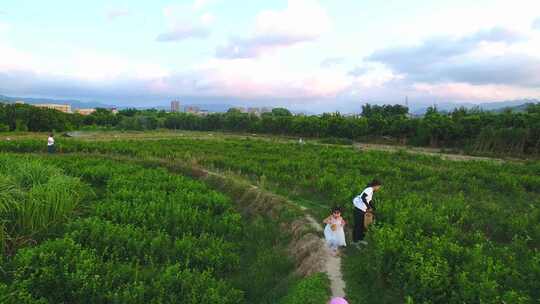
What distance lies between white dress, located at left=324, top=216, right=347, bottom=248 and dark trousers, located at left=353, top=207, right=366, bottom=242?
0.41 meters

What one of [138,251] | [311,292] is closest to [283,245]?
[311,292]

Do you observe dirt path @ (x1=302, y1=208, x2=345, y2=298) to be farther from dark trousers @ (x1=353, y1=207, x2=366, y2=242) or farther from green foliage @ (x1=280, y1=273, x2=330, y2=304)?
dark trousers @ (x1=353, y1=207, x2=366, y2=242)

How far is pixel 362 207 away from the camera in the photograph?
7797 mm

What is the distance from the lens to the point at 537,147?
32656mm

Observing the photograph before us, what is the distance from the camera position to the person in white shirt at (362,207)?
7.73 meters

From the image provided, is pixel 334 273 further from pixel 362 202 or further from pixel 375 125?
pixel 375 125

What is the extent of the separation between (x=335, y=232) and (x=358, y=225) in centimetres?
64

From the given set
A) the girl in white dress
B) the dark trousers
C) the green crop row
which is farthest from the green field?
the dark trousers

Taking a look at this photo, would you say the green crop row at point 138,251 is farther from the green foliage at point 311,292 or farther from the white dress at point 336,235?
the white dress at point 336,235

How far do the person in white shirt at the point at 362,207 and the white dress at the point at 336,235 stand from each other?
44cm

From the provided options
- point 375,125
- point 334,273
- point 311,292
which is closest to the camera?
point 311,292

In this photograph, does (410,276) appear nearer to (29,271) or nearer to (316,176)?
(29,271)

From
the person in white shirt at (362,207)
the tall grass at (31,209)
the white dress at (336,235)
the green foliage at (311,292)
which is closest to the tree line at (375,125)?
the person in white shirt at (362,207)

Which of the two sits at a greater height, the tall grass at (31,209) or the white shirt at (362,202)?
the white shirt at (362,202)
